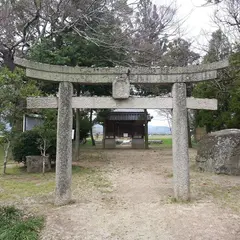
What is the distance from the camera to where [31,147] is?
11492 millimetres

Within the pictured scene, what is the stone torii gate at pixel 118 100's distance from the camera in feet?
19.9

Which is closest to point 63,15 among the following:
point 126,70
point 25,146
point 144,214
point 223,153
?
point 25,146

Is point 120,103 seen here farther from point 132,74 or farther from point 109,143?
point 109,143

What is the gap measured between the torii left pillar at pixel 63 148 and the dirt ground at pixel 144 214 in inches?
13.8

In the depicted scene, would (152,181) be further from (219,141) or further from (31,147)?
(31,147)

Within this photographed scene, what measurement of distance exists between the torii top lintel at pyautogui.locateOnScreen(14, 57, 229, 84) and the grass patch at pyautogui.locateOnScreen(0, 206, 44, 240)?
10.1ft

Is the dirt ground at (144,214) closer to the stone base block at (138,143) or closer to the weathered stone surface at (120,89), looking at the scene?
the weathered stone surface at (120,89)

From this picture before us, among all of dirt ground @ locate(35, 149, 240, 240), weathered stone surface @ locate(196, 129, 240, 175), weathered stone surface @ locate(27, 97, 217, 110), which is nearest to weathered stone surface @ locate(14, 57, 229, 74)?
weathered stone surface @ locate(27, 97, 217, 110)

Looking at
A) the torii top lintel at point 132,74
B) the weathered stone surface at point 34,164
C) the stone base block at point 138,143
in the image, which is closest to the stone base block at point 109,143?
the stone base block at point 138,143

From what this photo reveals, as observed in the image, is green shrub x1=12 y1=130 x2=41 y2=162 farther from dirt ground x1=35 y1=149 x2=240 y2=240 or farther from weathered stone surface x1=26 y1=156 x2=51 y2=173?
dirt ground x1=35 y1=149 x2=240 y2=240

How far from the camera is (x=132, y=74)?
6.35 meters

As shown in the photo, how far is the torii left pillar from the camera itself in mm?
6051

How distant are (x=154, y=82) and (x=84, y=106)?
1.84 m

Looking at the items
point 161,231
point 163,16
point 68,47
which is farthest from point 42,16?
point 161,231
